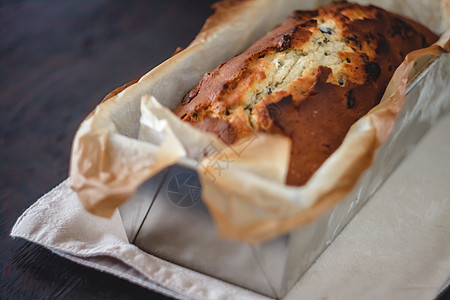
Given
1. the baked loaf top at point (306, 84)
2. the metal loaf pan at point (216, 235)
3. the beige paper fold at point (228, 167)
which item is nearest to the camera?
the beige paper fold at point (228, 167)

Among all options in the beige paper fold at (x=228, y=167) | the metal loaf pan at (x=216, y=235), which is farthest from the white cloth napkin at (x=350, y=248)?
the beige paper fold at (x=228, y=167)

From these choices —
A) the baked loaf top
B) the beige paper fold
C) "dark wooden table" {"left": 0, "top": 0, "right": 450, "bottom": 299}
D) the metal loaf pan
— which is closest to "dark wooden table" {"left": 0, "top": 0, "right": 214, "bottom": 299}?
"dark wooden table" {"left": 0, "top": 0, "right": 450, "bottom": 299}

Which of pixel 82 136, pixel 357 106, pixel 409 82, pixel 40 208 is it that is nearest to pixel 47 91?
pixel 40 208

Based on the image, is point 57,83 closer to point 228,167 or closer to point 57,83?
point 57,83

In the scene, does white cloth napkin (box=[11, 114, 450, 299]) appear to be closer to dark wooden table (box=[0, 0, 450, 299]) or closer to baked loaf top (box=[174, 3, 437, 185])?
dark wooden table (box=[0, 0, 450, 299])

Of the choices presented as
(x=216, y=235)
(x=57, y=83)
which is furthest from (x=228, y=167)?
(x=57, y=83)

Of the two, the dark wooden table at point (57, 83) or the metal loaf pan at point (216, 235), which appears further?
the dark wooden table at point (57, 83)

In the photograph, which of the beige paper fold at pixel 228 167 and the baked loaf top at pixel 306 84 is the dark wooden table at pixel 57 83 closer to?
the beige paper fold at pixel 228 167
